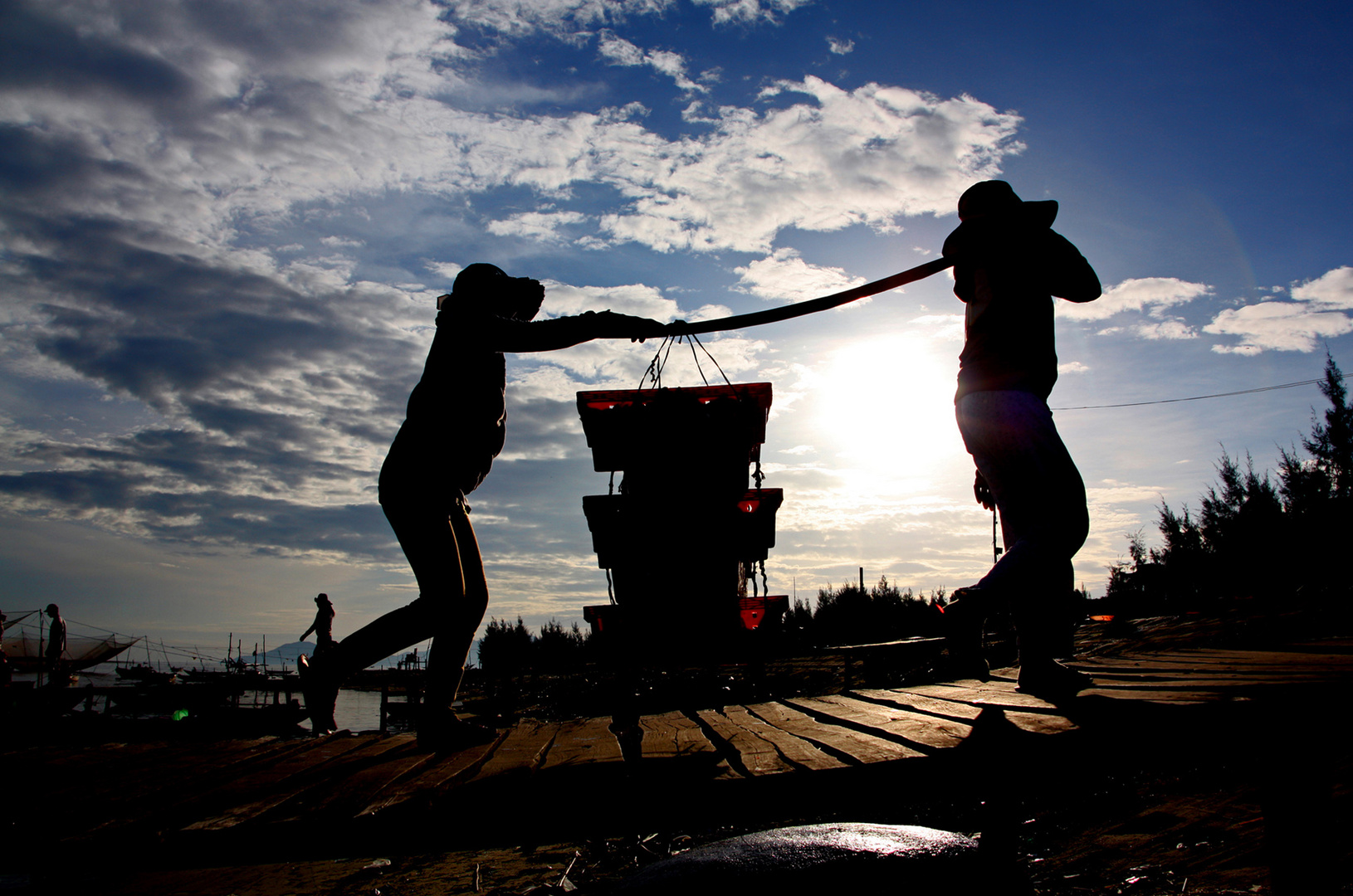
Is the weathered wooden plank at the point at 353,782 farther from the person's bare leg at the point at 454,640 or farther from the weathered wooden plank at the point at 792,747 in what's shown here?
the weathered wooden plank at the point at 792,747

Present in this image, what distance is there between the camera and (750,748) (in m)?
2.29

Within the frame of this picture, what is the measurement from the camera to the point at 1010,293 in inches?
111

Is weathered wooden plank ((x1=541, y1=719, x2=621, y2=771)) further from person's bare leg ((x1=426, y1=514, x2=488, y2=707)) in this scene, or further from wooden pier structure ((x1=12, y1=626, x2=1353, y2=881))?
person's bare leg ((x1=426, y1=514, x2=488, y2=707))

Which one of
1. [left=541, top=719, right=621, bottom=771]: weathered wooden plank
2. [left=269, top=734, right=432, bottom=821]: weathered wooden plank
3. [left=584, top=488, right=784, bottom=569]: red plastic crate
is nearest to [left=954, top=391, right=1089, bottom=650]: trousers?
[left=541, top=719, right=621, bottom=771]: weathered wooden plank

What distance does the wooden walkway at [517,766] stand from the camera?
1696 mm

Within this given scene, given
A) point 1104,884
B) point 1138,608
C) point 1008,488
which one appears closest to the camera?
point 1008,488

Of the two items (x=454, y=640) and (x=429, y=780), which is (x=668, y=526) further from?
(x=429, y=780)

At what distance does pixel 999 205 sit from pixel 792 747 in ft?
8.15

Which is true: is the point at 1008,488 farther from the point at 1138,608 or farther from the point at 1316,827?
the point at 1138,608

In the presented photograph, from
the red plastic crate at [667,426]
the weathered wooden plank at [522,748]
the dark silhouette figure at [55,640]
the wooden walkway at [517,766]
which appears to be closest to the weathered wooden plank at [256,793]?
the wooden walkway at [517,766]

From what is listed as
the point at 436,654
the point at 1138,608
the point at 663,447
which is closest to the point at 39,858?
the point at 436,654

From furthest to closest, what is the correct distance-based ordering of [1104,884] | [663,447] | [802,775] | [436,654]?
[663,447] < [1104,884] < [436,654] < [802,775]

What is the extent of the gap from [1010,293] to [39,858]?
3.58 meters

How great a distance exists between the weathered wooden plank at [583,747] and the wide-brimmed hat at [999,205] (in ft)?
8.99
